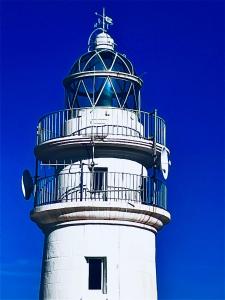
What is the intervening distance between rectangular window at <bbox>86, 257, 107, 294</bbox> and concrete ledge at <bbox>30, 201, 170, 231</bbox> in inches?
44.7

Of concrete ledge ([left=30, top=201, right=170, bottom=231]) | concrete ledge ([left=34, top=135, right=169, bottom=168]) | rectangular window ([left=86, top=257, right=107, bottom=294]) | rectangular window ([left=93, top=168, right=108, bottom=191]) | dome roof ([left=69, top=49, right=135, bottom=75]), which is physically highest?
dome roof ([left=69, top=49, right=135, bottom=75])

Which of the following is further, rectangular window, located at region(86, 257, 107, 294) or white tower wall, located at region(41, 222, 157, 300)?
rectangular window, located at region(86, 257, 107, 294)

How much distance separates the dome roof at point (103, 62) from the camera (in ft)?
93.4

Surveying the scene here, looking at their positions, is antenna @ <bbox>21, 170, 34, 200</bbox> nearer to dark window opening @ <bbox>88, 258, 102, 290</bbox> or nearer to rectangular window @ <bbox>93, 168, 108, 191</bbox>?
rectangular window @ <bbox>93, 168, 108, 191</bbox>

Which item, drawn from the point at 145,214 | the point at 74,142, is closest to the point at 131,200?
the point at 145,214

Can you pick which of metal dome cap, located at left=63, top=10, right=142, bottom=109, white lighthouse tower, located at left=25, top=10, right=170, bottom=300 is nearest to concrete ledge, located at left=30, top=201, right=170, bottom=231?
white lighthouse tower, located at left=25, top=10, right=170, bottom=300

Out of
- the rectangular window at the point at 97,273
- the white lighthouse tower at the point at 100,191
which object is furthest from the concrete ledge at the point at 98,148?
the rectangular window at the point at 97,273

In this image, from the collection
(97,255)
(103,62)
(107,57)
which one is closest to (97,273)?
(97,255)

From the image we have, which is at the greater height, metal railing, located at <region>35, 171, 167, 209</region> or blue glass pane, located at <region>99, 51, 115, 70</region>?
blue glass pane, located at <region>99, 51, 115, 70</region>

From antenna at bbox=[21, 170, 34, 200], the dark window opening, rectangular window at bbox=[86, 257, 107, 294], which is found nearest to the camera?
rectangular window at bbox=[86, 257, 107, 294]

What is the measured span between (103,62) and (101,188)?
3970 millimetres

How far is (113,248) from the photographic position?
26.5 m

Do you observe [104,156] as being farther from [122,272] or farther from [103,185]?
[122,272]

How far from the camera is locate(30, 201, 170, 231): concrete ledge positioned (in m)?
26.3
